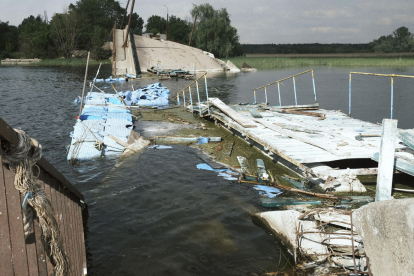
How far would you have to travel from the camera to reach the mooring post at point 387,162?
680 cm

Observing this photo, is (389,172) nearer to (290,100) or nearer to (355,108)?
(355,108)

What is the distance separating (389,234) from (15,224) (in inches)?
142

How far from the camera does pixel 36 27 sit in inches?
2982

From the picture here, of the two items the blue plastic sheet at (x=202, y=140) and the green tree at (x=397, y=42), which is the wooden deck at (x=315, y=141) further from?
the green tree at (x=397, y=42)

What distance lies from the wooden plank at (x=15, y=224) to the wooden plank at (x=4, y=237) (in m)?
0.02

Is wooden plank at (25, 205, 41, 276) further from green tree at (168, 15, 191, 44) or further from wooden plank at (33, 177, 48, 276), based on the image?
green tree at (168, 15, 191, 44)

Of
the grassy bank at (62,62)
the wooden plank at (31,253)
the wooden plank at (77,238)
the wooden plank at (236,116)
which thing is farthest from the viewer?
the grassy bank at (62,62)

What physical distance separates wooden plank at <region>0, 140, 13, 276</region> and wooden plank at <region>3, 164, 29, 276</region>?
0.08 feet

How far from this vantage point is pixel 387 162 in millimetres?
6797

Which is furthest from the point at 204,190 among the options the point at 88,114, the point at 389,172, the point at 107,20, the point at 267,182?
the point at 107,20

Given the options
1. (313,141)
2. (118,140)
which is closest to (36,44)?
(118,140)

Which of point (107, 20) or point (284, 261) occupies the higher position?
point (107, 20)

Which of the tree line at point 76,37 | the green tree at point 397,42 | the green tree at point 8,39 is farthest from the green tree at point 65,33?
the green tree at point 397,42

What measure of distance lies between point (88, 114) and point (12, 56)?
67759 millimetres
